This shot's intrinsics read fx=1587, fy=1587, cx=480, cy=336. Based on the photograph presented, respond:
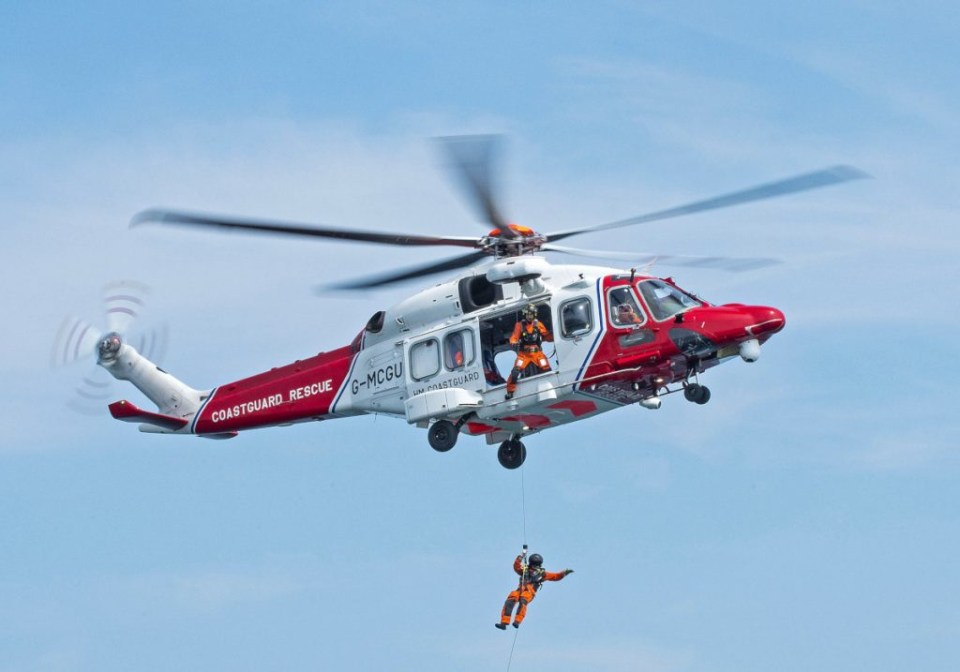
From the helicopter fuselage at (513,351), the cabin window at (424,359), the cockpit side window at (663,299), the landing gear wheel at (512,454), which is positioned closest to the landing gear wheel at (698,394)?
the helicopter fuselage at (513,351)

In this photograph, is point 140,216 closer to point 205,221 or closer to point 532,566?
point 205,221

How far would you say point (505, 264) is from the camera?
2980cm

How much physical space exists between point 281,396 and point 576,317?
732 centimetres

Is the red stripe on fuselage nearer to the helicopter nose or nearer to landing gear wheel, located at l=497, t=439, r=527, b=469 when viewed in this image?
landing gear wheel, located at l=497, t=439, r=527, b=469

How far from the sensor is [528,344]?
29812 millimetres

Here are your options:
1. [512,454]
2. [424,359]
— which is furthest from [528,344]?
[512,454]

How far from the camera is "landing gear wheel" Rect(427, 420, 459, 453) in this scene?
30.7 metres

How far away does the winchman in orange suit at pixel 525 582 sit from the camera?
29.8m

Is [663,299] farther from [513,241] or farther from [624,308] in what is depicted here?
[513,241]

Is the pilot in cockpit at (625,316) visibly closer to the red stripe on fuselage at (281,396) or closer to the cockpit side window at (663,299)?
the cockpit side window at (663,299)

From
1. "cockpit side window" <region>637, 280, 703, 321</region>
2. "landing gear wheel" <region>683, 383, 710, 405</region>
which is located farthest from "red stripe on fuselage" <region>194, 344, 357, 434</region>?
"landing gear wheel" <region>683, 383, 710, 405</region>

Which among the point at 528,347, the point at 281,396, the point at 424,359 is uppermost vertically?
the point at 281,396

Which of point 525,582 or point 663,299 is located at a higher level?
point 663,299

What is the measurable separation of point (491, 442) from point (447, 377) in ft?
6.80
